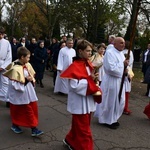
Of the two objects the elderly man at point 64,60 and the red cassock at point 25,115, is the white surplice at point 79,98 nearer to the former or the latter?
the red cassock at point 25,115

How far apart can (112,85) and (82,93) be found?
70.7 inches

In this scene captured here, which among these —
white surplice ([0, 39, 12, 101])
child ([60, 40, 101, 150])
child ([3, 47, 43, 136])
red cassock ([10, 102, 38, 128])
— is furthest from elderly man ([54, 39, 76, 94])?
child ([60, 40, 101, 150])

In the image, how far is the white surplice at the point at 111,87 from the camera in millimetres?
5527

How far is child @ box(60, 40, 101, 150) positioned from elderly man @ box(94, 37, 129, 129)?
137 cm

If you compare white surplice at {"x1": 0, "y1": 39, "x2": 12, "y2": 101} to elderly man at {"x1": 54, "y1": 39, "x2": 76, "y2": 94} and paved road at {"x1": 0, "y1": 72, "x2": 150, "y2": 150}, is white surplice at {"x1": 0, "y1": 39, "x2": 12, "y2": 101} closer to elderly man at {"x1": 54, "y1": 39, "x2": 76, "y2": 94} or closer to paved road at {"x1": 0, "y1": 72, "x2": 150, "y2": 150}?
paved road at {"x1": 0, "y1": 72, "x2": 150, "y2": 150}

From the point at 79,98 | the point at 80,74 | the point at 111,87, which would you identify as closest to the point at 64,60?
the point at 111,87

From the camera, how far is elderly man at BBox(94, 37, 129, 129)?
218 inches

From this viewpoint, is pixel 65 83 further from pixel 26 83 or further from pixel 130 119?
pixel 26 83

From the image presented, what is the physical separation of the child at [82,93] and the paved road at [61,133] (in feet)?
2.07

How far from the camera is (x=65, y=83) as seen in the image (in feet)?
29.2

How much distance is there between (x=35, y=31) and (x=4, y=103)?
1442 inches

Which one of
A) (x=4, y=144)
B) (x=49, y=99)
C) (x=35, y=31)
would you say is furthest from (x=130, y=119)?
(x=35, y=31)

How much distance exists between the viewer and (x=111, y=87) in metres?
5.72

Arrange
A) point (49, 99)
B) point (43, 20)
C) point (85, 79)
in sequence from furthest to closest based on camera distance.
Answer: point (43, 20) → point (49, 99) → point (85, 79)
